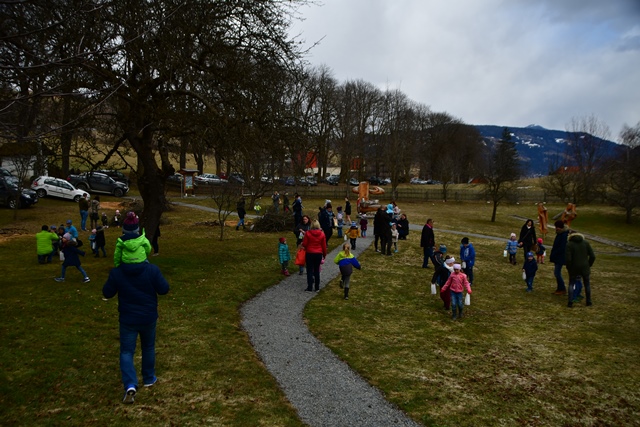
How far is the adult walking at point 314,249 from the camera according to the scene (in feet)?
38.6

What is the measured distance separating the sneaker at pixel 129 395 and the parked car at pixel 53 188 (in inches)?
1165

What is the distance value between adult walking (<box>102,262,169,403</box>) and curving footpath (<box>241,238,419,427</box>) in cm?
220

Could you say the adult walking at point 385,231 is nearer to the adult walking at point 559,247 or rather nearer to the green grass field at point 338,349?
the green grass field at point 338,349

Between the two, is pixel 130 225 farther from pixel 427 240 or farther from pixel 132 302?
pixel 427 240

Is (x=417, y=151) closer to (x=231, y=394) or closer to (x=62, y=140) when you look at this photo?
(x=62, y=140)

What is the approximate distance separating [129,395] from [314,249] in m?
6.73

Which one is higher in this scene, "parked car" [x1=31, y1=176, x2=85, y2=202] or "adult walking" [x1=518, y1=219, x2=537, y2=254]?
"parked car" [x1=31, y1=176, x2=85, y2=202]

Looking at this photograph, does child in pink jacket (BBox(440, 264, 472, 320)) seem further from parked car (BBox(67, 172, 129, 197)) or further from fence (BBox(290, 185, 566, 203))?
fence (BBox(290, 185, 566, 203))

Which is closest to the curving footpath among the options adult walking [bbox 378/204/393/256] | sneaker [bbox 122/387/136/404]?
sneaker [bbox 122/387/136/404]

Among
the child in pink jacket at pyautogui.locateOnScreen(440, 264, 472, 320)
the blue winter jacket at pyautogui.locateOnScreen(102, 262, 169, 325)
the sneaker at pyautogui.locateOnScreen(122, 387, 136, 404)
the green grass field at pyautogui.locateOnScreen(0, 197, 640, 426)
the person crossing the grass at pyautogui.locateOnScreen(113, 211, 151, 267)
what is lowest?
the green grass field at pyautogui.locateOnScreen(0, 197, 640, 426)

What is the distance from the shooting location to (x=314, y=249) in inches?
470

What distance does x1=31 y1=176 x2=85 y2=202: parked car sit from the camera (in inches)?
1212

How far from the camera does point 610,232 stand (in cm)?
3519

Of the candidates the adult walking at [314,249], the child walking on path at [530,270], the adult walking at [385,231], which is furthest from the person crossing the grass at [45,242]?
the child walking on path at [530,270]
